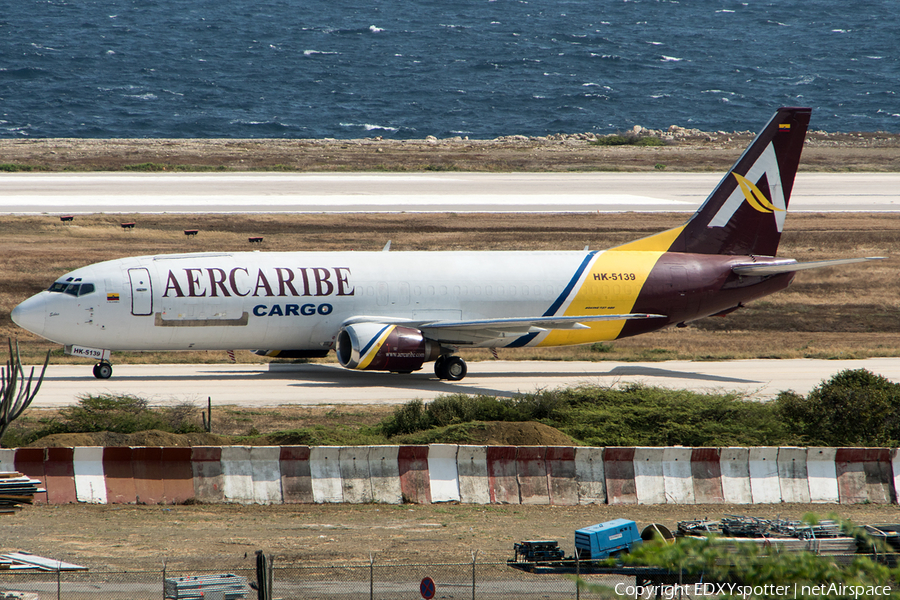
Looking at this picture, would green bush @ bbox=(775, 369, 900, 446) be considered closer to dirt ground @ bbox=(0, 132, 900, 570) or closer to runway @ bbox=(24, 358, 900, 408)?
dirt ground @ bbox=(0, 132, 900, 570)

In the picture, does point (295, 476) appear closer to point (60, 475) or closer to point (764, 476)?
point (60, 475)

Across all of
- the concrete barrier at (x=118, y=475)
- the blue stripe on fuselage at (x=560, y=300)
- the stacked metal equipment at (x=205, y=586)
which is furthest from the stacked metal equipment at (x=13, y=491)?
the blue stripe on fuselage at (x=560, y=300)

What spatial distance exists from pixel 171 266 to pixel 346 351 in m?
7.03

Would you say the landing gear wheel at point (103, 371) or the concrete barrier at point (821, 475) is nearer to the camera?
the concrete barrier at point (821, 475)

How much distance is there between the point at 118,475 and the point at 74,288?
13967mm

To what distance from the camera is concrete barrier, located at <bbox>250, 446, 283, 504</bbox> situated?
895 inches

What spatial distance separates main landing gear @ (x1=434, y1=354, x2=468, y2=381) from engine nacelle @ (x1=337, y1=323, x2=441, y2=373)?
0.84 m

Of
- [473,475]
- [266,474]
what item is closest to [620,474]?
[473,475]

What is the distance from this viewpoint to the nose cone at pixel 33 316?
1344 inches

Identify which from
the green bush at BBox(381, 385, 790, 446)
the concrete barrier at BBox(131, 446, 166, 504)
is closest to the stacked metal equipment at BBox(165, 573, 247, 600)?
the concrete barrier at BBox(131, 446, 166, 504)

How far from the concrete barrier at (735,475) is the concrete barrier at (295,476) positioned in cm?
1000

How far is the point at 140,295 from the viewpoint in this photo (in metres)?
34.8

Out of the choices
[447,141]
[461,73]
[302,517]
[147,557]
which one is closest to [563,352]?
[302,517]

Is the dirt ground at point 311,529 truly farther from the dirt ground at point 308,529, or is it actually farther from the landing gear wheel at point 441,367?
the landing gear wheel at point 441,367
